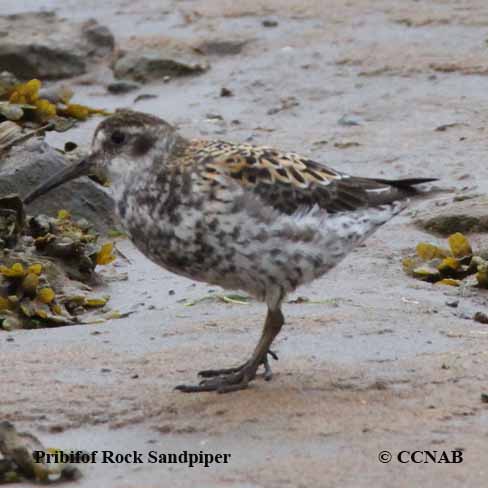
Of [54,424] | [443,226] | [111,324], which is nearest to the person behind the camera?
[54,424]

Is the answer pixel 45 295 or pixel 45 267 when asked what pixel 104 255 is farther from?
pixel 45 295

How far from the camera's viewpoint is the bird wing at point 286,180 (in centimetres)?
697

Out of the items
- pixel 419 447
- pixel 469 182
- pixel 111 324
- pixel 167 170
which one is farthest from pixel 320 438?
pixel 469 182

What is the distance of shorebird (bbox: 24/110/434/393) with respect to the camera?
678 cm

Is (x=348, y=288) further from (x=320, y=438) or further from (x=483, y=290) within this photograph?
(x=320, y=438)

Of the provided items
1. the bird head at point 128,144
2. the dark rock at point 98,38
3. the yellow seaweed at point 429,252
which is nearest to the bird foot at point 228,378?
the bird head at point 128,144

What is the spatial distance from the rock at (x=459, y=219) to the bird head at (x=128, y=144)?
10.6ft

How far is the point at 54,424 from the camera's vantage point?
249 inches

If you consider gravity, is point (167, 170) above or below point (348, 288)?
above

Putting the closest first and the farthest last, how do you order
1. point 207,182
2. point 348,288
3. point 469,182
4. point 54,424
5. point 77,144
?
point 54,424 → point 207,182 → point 348,288 → point 469,182 → point 77,144

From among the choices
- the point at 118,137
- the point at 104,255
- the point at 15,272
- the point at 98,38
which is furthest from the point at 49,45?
the point at 118,137

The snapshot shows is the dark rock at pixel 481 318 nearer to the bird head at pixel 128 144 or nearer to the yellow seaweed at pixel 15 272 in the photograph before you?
the bird head at pixel 128 144

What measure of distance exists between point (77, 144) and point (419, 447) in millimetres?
6310

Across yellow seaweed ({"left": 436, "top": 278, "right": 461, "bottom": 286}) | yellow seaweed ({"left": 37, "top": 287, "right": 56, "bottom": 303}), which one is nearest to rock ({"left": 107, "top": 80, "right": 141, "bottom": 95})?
yellow seaweed ({"left": 37, "top": 287, "right": 56, "bottom": 303})
